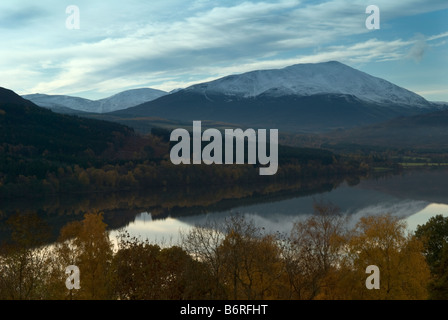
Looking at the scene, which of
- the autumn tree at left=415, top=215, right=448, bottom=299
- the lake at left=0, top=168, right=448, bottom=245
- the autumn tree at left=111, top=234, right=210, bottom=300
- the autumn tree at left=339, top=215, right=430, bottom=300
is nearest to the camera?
the autumn tree at left=111, top=234, right=210, bottom=300

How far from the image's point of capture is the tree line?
2119cm

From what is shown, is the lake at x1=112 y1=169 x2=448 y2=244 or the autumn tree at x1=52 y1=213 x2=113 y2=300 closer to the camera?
the autumn tree at x1=52 y1=213 x2=113 y2=300

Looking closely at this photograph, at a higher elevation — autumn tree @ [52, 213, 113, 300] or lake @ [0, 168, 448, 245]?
autumn tree @ [52, 213, 113, 300]

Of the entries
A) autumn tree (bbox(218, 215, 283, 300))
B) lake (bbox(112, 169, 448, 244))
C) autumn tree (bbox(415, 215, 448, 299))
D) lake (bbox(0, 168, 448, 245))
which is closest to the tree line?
autumn tree (bbox(218, 215, 283, 300))

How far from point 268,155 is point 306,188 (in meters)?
46.5

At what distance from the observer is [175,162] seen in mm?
123625

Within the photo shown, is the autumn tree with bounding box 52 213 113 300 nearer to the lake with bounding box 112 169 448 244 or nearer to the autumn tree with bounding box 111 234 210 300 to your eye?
the autumn tree with bounding box 111 234 210 300

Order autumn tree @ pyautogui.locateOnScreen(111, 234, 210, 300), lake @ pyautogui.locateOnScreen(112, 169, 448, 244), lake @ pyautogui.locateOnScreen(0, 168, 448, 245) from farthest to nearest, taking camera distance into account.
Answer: lake @ pyautogui.locateOnScreen(0, 168, 448, 245) < lake @ pyautogui.locateOnScreen(112, 169, 448, 244) < autumn tree @ pyautogui.locateOnScreen(111, 234, 210, 300)

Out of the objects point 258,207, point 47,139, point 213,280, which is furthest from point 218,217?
point 47,139

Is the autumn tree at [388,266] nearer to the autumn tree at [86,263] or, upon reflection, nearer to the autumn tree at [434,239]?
the autumn tree at [434,239]

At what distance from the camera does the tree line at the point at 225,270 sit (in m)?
21.2

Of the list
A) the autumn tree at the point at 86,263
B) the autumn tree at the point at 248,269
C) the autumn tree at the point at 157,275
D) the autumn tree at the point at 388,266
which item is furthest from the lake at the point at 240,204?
the autumn tree at the point at 248,269
